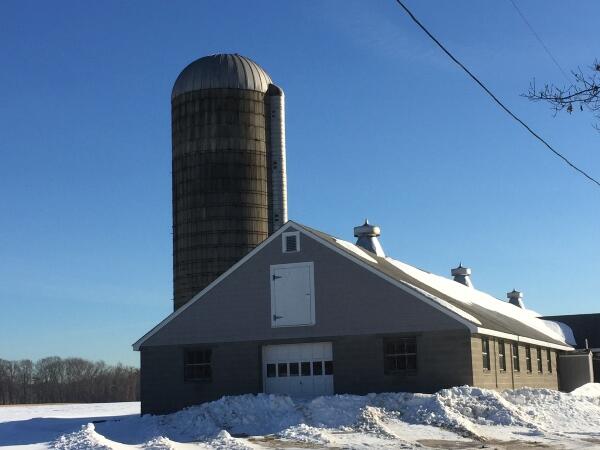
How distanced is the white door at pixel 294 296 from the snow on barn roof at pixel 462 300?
140 centimetres

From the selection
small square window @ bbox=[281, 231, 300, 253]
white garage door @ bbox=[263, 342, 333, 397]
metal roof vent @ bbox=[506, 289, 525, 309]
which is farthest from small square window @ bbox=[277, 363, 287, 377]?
metal roof vent @ bbox=[506, 289, 525, 309]

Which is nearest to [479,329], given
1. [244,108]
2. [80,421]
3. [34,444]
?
[34,444]

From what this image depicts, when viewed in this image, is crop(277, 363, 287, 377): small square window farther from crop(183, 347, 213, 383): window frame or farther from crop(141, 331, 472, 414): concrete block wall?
crop(183, 347, 213, 383): window frame

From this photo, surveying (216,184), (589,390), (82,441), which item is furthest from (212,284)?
(589,390)

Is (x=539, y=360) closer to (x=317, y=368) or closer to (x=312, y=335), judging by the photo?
(x=317, y=368)

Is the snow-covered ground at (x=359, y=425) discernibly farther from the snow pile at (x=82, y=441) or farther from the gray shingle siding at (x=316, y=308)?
the gray shingle siding at (x=316, y=308)

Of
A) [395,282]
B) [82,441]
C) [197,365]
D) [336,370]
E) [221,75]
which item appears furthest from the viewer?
[221,75]

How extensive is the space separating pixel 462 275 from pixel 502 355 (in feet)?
68.0

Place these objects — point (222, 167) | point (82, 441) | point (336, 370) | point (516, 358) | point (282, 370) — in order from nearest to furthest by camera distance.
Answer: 1. point (82, 441)
2. point (336, 370)
3. point (282, 370)
4. point (516, 358)
5. point (222, 167)

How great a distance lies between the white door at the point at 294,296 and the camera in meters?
32.4

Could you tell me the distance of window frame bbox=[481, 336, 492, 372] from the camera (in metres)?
32.0

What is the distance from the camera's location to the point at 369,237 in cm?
4084

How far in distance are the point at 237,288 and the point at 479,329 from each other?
8.39 metres

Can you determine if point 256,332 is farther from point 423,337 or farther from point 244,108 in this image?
point 244,108
